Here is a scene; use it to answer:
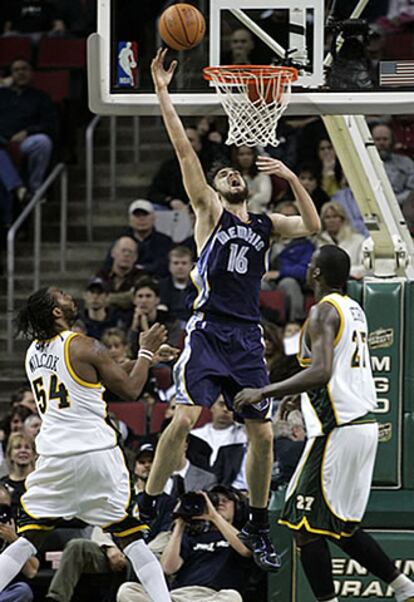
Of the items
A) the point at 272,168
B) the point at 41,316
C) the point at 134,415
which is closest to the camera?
the point at 41,316

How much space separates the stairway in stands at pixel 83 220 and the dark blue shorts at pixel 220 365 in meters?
5.02

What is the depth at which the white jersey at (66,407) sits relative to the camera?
768 centimetres

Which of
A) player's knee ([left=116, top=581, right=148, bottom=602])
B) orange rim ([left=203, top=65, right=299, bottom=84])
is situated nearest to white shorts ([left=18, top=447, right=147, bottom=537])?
player's knee ([left=116, top=581, right=148, bottom=602])

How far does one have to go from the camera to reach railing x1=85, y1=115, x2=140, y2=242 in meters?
14.1

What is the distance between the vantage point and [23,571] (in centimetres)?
921

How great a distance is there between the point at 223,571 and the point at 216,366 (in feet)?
5.79

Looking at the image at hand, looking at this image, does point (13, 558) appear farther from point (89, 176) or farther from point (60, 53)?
point (60, 53)

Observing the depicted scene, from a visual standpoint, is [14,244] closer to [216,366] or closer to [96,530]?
[96,530]

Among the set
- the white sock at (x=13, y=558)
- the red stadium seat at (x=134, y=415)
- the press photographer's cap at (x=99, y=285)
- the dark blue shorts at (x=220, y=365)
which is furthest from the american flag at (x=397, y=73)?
the press photographer's cap at (x=99, y=285)

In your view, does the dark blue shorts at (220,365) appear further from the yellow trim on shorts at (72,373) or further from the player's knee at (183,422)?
the yellow trim on shorts at (72,373)

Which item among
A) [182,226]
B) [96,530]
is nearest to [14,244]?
[182,226]

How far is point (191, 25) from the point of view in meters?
8.02

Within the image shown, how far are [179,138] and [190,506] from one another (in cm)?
245

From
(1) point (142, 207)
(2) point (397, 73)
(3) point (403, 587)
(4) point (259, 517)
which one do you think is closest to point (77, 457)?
(4) point (259, 517)
